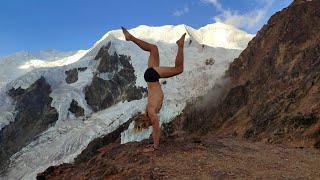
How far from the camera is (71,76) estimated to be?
70188 mm

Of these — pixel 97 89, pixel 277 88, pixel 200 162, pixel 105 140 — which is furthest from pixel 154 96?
pixel 97 89

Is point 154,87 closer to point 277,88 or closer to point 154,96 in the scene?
point 154,96

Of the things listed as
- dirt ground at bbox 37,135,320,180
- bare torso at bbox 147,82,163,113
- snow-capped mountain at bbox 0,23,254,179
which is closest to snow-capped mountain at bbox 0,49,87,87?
snow-capped mountain at bbox 0,23,254,179

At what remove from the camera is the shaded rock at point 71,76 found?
229 ft

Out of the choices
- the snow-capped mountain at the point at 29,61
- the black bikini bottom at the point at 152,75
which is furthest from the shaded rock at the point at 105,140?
the black bikini bottom at the point at 152,75

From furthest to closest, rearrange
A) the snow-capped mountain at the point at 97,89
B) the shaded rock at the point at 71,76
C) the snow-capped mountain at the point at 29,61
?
the snow-capped mountain at the point at 29,61, the shaded rock at the point at 71,76, the snow-capped mountain at the point at 97,89

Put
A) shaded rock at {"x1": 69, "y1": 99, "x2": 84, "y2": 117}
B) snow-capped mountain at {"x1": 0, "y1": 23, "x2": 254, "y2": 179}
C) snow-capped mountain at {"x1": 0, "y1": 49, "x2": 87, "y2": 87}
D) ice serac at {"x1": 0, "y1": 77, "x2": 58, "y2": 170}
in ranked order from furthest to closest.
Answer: snow-capped mountain at {"x1": 0, "y1": 49, "x2": 87, "y2": 87} → shaded rock at {"x1": 69, "y1": 99, "x2": 84, "y2": 117} → ice serac at {"x1": 0, "y1": 77, "x2": 58, "y2": 170} → snow-capped mountain at {"x1": 0, "y1": 23, "x2": 254, "y2": 179}

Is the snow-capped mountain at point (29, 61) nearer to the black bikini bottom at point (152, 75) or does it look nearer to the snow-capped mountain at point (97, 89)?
the snow-capped mountain at point (97, 89)

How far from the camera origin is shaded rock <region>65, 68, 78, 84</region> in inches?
2749

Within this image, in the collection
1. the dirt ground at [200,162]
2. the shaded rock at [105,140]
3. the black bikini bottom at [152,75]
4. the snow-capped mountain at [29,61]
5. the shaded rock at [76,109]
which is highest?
the snow-capped mountain at [29,61]

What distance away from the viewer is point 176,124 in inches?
1816

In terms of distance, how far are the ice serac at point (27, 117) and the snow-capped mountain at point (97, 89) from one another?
14 cm

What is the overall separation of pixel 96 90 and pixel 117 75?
3.99 metres

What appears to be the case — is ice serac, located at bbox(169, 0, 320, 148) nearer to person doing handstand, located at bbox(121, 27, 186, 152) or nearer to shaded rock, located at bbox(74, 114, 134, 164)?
person doing handstand, located at bbox(121, 27, 186, 152)
